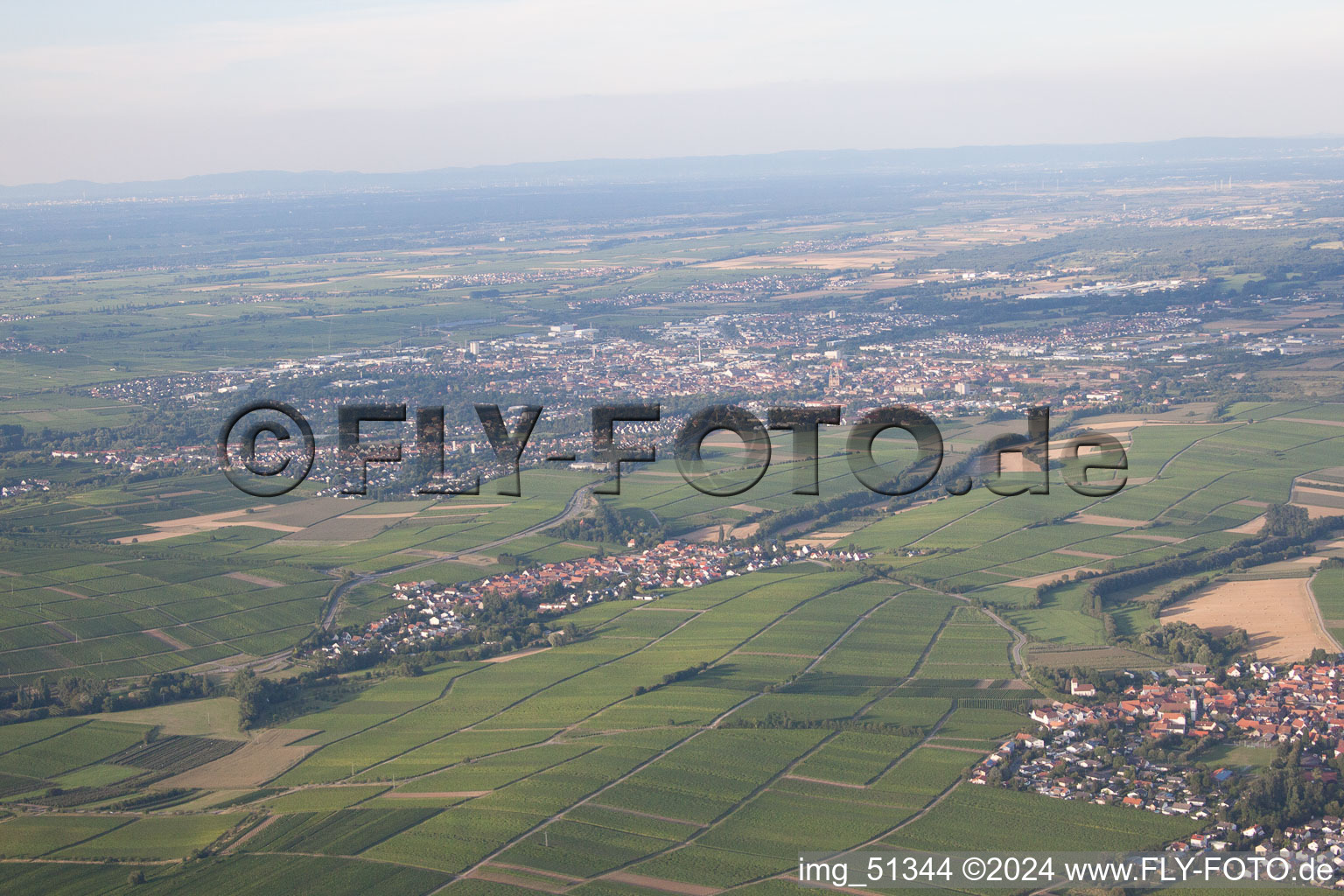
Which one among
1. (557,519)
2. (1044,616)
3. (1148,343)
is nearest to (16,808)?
(557,519)

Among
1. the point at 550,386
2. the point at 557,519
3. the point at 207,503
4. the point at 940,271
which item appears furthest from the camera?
the point at 940,271

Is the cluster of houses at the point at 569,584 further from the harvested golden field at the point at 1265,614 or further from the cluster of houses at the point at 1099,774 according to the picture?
the cluster of houses at the point at 1099,774

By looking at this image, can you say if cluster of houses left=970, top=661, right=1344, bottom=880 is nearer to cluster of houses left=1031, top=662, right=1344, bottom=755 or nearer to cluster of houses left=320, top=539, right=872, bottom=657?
cluster of houses left=1031, top=662, right=1344, bottom=755

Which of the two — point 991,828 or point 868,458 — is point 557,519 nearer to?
point 868,458

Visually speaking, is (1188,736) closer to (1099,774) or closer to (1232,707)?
(1232,707)

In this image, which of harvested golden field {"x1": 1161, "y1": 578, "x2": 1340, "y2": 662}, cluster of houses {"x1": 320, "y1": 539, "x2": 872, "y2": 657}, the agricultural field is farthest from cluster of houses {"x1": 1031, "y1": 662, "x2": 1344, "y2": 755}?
cluster of houses {"x1": 320, "y1": 539, "x2": 872, "y2": 657}

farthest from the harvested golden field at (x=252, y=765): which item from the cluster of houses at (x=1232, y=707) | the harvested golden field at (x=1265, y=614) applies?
the harvested golden field at (x=1265, y=614)

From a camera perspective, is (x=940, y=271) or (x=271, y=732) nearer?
(x=271, y=732)

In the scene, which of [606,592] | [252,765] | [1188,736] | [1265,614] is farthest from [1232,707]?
[252,765]

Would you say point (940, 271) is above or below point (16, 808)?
above
